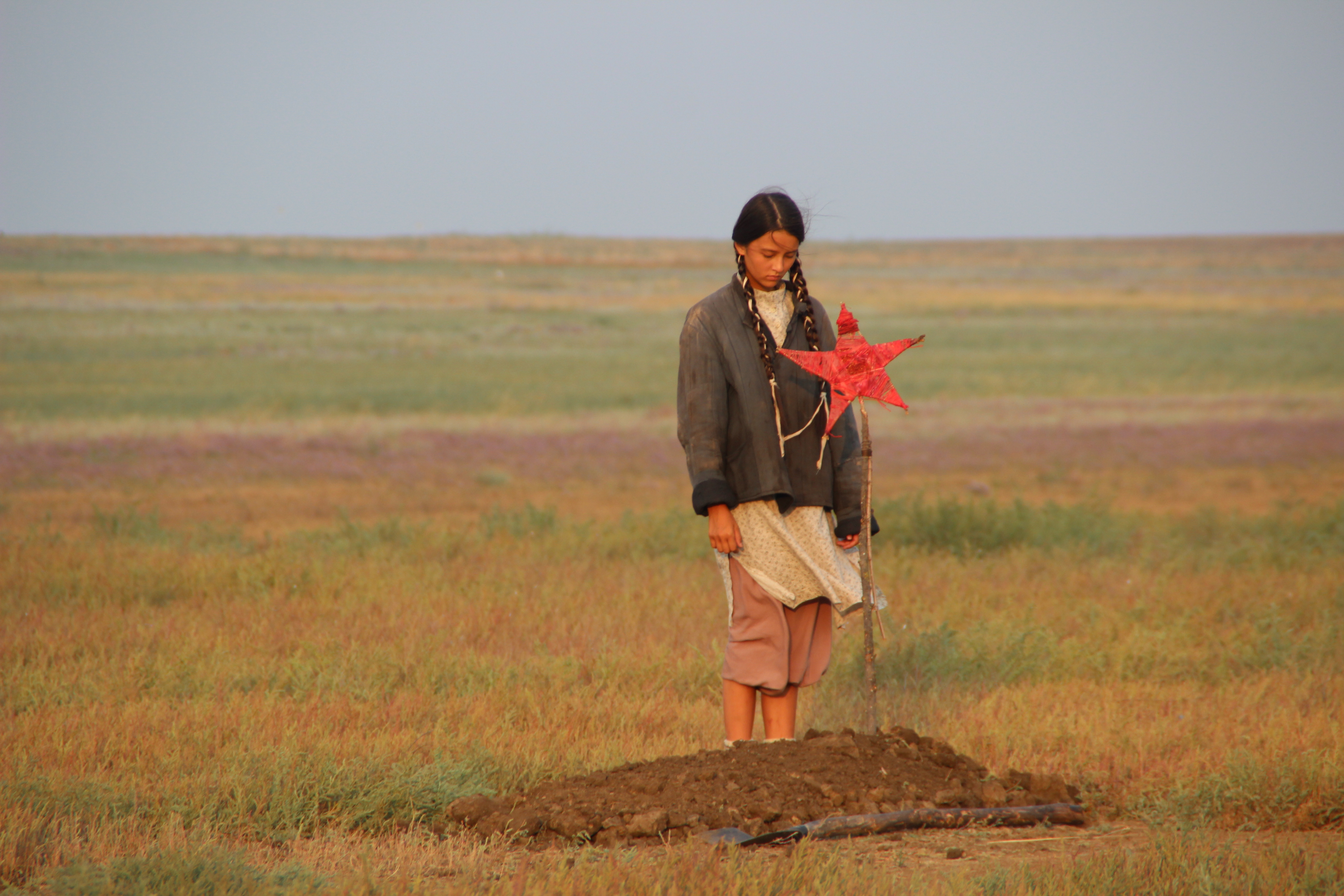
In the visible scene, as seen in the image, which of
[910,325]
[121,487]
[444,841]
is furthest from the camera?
[910,325]

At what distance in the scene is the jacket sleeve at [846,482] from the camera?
4582 millimetres

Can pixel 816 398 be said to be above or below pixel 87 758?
above

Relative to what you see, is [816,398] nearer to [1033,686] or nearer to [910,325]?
[1033,686]

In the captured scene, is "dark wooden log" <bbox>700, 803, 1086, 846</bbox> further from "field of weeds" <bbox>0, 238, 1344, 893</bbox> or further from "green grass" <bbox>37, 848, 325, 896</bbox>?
"green grass" <bbox>37, 848, 325, 896</bbox>

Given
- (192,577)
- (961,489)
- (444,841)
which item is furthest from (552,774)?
(961,489)

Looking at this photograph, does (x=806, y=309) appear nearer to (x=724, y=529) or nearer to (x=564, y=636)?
(x=724, y=529)

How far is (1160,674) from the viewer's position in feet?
21.4

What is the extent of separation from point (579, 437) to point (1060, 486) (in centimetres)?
825

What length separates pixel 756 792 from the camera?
13.4ft

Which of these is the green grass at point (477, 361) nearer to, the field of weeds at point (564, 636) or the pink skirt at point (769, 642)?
the field of weeds at point (564, 636)

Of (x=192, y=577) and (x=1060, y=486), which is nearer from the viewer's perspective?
(x=192, y=577)

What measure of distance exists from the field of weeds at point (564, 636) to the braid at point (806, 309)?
1768 millimetres

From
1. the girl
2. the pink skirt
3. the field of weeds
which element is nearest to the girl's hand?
Answer: the girl

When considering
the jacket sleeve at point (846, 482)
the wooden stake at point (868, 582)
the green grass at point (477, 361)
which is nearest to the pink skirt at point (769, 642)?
the wooden stake at point (868, 582)
